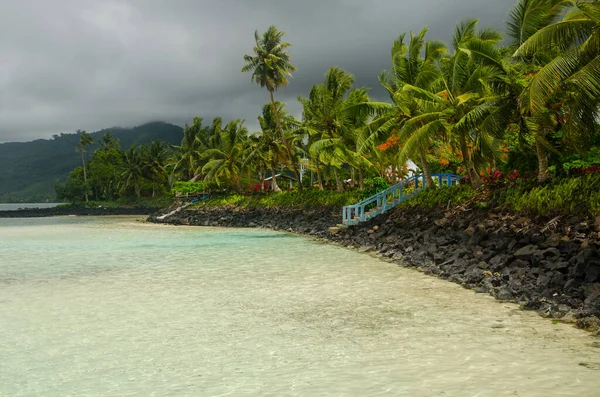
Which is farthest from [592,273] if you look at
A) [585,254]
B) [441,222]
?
[441,222]

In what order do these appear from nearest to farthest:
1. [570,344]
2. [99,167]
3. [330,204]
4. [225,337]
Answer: [570,344]
[225,337]
[330,204]
[99,167]

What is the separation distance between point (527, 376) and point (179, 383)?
3711mm

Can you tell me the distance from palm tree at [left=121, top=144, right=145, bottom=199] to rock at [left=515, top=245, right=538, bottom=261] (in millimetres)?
62417

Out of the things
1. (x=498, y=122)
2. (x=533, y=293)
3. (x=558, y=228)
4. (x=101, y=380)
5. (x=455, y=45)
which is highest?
(x=455, y=45)

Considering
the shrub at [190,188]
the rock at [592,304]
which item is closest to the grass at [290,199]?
the shrub at [190,188]

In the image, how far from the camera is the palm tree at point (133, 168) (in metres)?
67.3

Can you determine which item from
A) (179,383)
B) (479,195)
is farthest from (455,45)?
(179,383)

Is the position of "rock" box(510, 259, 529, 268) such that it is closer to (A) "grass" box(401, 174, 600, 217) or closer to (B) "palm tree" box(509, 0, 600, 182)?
(A) "grass" box(401, 174, 600, 217)

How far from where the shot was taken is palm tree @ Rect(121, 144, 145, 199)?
2650 inches

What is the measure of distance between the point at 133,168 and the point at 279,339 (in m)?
65.1

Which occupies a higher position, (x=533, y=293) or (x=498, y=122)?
(x=498, y=122)

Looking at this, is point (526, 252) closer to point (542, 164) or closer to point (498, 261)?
point (498, 261)

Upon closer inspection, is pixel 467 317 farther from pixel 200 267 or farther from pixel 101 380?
pixel 200 267

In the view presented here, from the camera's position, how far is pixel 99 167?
73.4 meters
